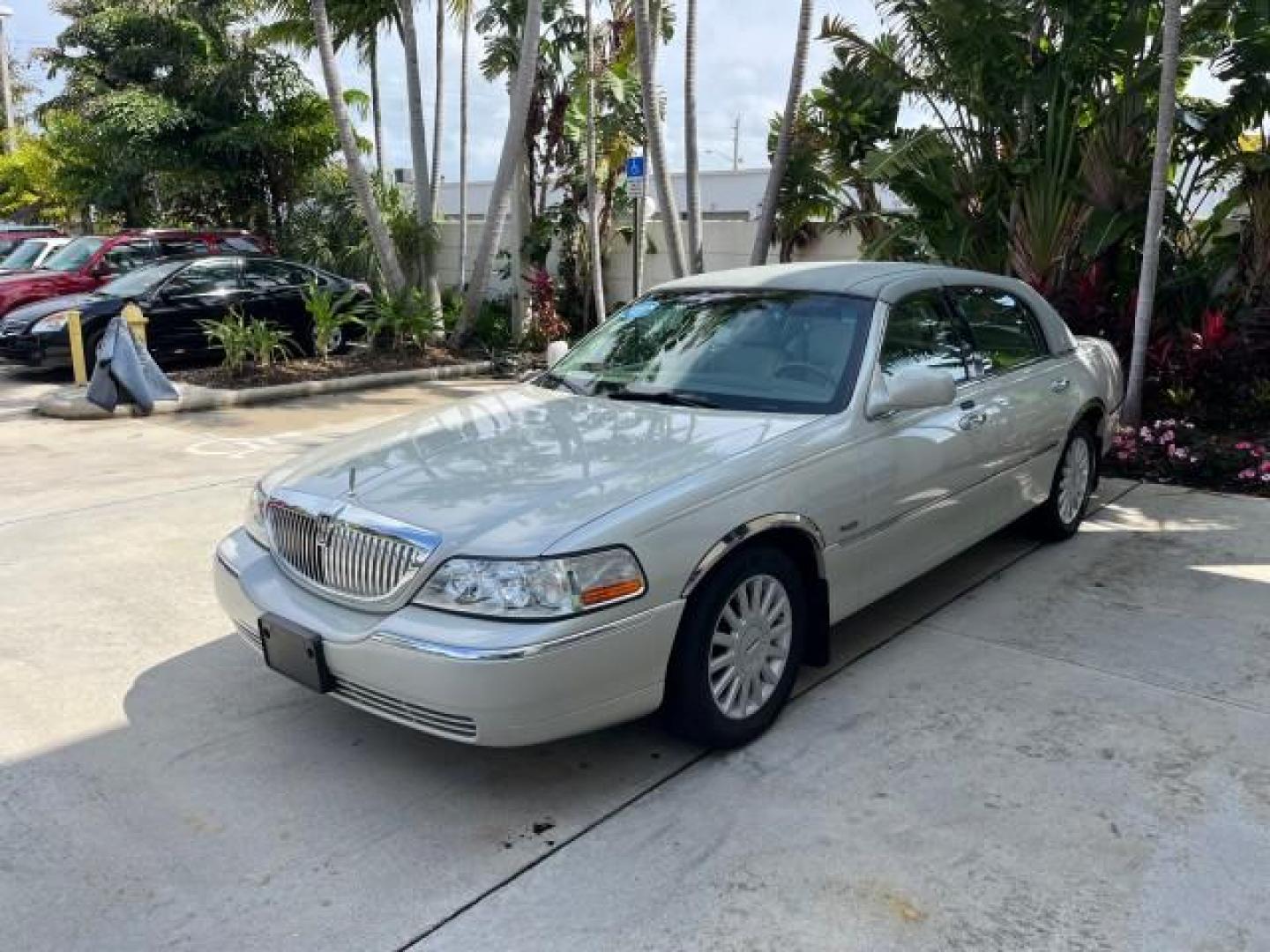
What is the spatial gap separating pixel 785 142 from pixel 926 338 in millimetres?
6949

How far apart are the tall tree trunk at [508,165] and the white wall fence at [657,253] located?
1297mm

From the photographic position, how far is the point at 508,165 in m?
12.8

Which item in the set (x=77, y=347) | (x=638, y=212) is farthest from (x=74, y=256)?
(x=638, y=212)

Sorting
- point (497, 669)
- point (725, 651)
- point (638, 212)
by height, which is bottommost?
point (725, 651)

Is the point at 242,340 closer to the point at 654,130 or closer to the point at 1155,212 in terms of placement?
the point at 654,130

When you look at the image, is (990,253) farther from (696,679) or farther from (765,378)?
(696,679)

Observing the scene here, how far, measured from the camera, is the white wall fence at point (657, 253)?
42.0ft

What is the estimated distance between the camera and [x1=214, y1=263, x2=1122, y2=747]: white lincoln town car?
10.1 ft

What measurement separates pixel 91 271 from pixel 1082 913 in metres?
14.0

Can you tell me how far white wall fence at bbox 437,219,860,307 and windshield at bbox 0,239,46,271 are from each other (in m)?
5.96

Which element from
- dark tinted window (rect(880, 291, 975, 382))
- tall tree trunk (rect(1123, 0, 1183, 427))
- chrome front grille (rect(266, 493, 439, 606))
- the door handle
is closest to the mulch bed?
tall tree trunk (rect(1123, 0, 1183, 427))

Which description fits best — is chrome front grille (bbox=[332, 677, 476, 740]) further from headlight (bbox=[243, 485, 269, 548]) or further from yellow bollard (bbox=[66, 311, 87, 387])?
yellow bollard (bbox=[66, 311, 87, 387])

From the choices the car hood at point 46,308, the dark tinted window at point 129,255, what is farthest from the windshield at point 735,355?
the dark tinted window at point 129,255

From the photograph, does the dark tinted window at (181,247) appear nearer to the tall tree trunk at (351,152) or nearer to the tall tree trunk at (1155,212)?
the tall tree trunk at (351,152)
